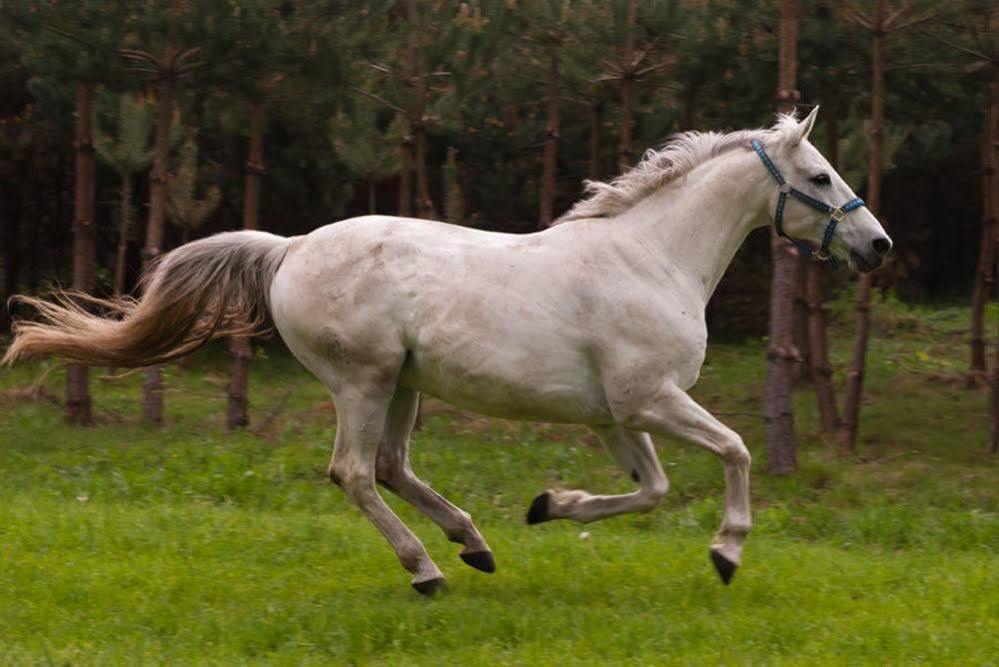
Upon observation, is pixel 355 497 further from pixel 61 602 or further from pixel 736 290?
pixel 736 290

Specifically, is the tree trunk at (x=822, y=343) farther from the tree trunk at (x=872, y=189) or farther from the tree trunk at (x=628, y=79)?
the tree trunk at (x=628, y=79)

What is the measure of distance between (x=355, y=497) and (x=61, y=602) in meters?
1.49

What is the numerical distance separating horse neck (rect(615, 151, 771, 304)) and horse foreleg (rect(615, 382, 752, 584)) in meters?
0.65

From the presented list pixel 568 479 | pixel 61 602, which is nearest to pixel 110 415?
pixel 568 479

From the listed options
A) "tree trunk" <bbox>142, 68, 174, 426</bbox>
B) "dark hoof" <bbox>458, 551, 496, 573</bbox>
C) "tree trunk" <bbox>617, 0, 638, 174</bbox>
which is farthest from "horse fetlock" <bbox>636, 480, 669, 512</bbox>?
"tree trunk" <bbox>142, 68, 174, 426</bbox>

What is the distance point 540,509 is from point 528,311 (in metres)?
1.05

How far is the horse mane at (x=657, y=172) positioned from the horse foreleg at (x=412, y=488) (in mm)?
1286

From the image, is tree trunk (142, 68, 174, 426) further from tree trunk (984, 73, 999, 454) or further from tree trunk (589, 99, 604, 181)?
tree trunk (984, 73, 999, 454)

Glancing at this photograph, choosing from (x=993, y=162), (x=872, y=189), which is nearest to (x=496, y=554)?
(x=872, y=189)

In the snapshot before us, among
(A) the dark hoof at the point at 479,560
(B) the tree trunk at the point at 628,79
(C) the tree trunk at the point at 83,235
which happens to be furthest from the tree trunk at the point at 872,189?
(C) the tree trunk at the point at 83,235

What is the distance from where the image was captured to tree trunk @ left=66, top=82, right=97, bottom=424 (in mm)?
13625

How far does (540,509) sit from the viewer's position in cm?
661

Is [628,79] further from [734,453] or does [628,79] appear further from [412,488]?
[734,453]

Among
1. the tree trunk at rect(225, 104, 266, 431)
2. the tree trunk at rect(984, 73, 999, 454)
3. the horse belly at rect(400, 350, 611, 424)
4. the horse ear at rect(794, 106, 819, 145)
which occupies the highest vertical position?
the horse ear at rect(794, 106, 819, 145)
